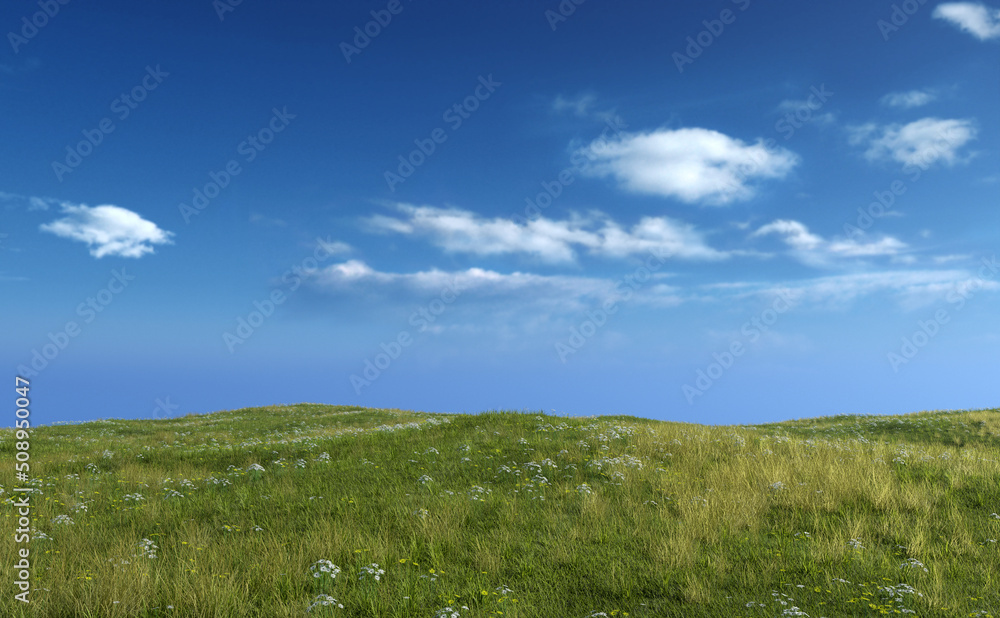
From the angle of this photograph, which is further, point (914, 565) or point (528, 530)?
point (528, 530)

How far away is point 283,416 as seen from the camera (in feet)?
141

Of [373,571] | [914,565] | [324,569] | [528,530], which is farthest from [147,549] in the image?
[914,565]

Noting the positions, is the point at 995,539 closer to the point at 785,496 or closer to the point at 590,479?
the point at 785,496

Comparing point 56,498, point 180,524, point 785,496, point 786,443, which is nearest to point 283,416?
point 56,498

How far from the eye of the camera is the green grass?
7.34m

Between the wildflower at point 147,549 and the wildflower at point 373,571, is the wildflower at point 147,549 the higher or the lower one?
the higher one

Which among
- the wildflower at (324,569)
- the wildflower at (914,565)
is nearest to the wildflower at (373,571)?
the wildflower at (324,569)

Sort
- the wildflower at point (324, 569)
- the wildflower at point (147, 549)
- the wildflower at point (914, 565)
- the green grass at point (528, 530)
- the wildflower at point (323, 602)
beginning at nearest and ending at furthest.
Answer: the wildflower at point (323, 602) → the green grass at point (528, 530) → the wildflower at point (324, 569) → the wildflower at point (914, 565) → the wildflower at point (147, 549)

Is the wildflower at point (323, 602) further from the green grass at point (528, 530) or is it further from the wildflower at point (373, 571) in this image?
the wildflower at point (373, 571)

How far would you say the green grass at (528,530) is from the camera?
7344 millimetres

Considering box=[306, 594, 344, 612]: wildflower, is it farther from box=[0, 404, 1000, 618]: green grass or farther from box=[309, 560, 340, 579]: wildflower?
box=[309, 560, 340, 579]: wildflower

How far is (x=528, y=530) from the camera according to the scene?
1023 cm

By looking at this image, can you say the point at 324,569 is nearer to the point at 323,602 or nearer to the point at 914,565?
the point at 323,602

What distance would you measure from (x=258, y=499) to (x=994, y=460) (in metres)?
19.9
